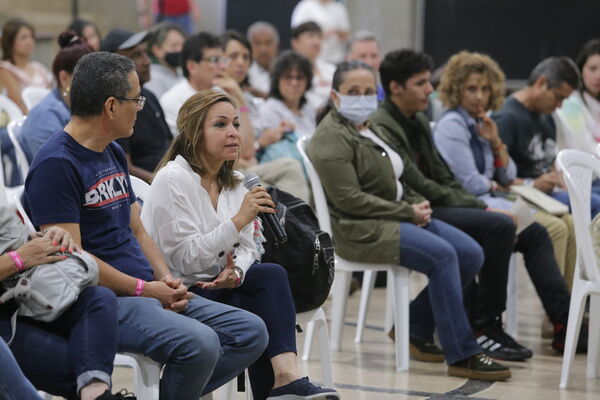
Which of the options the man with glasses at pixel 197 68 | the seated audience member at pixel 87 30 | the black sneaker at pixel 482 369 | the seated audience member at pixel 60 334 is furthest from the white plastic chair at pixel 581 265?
the seated audience member at pixel 87 30

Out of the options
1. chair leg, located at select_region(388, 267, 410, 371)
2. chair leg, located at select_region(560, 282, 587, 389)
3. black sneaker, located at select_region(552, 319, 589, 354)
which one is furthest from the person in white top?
chair leg, located at select_region(560, 282, 587, 389)

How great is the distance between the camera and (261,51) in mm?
7738

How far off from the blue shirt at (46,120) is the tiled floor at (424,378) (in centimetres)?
108

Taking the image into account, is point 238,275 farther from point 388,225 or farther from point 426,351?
point 426,351

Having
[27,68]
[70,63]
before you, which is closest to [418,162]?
[70,63]

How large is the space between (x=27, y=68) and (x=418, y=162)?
3365 mm

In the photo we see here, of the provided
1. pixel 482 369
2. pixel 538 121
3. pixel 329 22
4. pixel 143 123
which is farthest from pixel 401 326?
pixel 329 22

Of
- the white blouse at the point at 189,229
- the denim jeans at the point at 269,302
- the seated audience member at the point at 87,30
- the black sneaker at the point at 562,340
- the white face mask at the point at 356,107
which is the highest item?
the seated audience member at the point at 87,30

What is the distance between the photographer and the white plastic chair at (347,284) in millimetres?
4555

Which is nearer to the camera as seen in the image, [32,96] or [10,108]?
[10,108]

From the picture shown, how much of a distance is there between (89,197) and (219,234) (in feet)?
1.55

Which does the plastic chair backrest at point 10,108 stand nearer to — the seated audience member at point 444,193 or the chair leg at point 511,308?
the seated audience member at point 444,193

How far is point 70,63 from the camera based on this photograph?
4363 mm

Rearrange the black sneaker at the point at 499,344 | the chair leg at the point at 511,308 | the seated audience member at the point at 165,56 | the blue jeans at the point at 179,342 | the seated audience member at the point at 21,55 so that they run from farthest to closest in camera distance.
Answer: the seated audience member at the point at 21,55, the seated audience member at the point at 165,56, the chair leg at the point at 511,308, the black sneaker at the point at 499,344, the blue jeans at the point at 179,342
